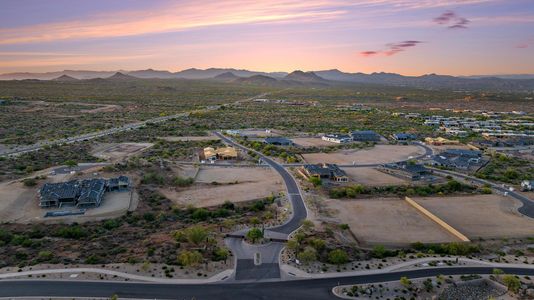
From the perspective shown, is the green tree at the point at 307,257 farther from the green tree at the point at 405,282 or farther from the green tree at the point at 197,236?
the green tree at the point at 197,236

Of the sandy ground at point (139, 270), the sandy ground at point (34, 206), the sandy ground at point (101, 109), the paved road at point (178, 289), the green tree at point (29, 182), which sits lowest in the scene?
the paved road at point (178, 289)

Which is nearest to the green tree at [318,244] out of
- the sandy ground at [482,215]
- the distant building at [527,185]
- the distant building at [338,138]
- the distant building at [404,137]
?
the sandy ground at [482,215]

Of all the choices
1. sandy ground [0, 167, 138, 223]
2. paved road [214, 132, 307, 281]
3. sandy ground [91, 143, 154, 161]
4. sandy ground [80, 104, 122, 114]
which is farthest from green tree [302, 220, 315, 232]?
sandy ground [80, 104, 122, 114]

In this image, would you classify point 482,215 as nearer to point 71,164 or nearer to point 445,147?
point 445,147

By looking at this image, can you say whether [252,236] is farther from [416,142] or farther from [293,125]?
[293,125]

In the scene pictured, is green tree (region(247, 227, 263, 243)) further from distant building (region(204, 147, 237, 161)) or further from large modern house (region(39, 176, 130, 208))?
distant building (region(204, 147, 237, 161))

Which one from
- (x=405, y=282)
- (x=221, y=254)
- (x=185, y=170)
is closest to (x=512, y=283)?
(x=405, y=282)
